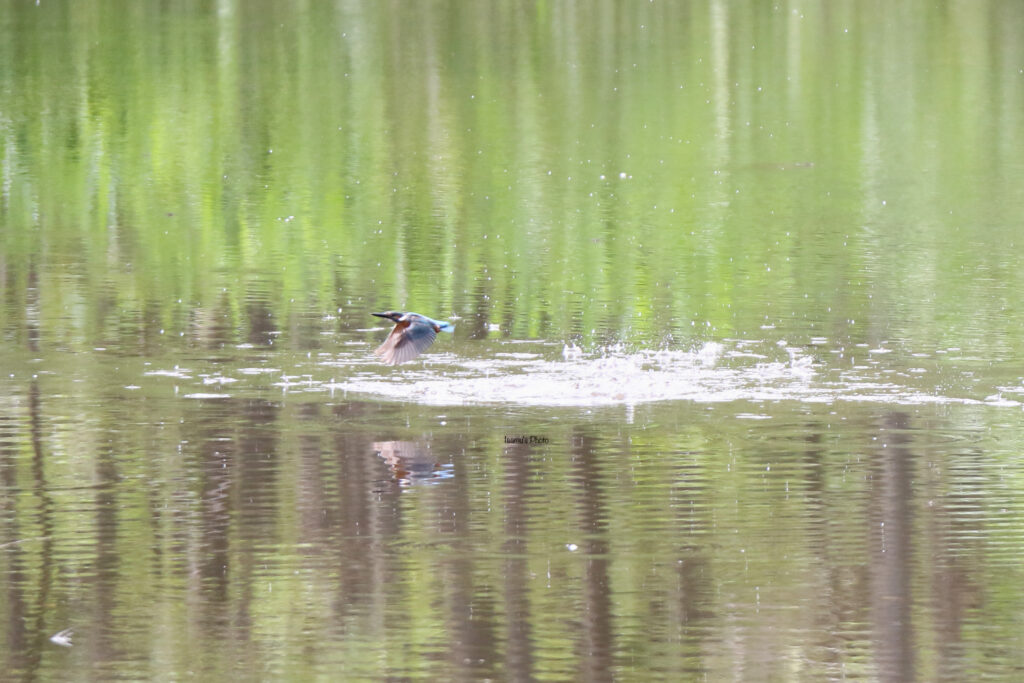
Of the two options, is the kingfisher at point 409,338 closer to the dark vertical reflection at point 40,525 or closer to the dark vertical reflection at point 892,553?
the dark vertical reflection at point 40,525

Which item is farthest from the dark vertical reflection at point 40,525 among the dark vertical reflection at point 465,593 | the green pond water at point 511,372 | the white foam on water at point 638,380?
the white foam on water at point 638,380

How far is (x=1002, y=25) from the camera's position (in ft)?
73.5

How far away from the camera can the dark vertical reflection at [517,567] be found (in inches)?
209

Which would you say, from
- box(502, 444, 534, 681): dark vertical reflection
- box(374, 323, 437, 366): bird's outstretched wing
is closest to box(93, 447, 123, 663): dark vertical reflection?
box(502, 444, 534, 681): dark vertical reflection

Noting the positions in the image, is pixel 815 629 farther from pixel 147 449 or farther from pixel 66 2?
pixel 66 2

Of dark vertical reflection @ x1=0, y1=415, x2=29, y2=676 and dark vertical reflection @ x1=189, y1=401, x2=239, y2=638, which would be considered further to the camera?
dark vertical reflection @ x1=189, y1=401, x2=239, y2=638

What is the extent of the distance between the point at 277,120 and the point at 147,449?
9.54m

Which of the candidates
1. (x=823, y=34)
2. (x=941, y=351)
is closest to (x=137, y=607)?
(x=941, y=351)

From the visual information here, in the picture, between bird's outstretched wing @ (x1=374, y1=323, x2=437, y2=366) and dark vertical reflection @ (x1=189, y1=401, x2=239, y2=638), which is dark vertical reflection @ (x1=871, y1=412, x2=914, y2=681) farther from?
bird's outstretched wing @ (x1=374, y1=323, x2=437, y2=366)

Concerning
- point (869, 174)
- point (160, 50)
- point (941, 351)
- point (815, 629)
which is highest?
point (160, 50)

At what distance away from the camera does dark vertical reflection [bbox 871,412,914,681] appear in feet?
17.5

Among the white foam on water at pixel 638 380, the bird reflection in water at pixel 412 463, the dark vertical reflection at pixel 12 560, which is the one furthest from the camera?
the white foam on water at pixel 638 380

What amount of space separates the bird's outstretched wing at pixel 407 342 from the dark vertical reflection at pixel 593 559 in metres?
1.02

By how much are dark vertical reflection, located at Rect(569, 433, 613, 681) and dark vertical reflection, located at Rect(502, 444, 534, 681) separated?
162mm
